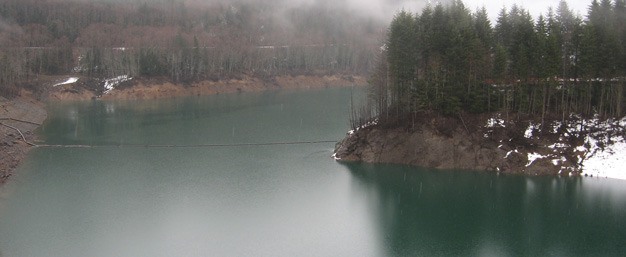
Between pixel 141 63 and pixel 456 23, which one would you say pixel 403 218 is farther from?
pixel 141 63

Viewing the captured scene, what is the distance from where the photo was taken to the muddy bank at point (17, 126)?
181 ft

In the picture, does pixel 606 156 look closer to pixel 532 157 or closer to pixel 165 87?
pixel 532 157

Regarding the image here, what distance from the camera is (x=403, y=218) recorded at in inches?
1581

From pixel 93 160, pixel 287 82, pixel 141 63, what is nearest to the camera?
pixel 93 160

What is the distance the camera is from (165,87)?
125m

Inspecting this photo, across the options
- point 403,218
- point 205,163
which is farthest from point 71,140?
point 403,218

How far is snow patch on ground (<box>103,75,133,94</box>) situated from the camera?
399ft

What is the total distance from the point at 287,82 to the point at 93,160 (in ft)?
296

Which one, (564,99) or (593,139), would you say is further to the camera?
(564,99)

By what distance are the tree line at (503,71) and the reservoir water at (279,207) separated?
27.0ft

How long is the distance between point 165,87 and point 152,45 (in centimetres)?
2149

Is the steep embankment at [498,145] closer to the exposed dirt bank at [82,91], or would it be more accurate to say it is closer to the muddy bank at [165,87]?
the exposed dirt bank at [82,91]

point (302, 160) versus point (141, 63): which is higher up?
point (141, 63)

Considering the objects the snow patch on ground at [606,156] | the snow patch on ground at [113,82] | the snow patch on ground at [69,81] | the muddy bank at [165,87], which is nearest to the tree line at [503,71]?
the snow patch on ground at [606,156]
